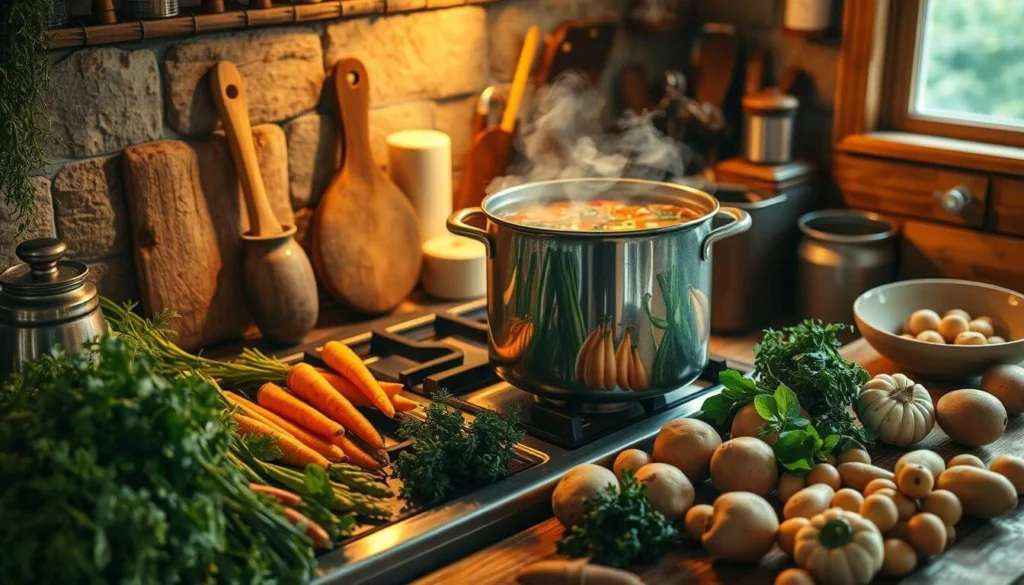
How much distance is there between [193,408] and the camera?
1181 mm

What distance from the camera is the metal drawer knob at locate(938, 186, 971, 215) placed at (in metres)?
2.09

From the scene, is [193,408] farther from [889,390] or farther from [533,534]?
[889,390]

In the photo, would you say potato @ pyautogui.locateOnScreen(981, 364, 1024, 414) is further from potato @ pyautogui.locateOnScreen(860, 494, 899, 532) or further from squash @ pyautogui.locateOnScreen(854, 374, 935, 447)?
potato @ pyautogui.locateOnScreen(860, 494, 899, 532)

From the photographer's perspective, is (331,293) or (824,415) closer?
(824,415)

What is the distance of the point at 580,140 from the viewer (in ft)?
7.36

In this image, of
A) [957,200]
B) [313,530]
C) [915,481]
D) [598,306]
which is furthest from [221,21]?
[957,200]

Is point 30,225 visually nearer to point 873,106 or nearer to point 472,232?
point 472,232

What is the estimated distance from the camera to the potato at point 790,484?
142 cm

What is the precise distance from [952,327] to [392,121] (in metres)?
1.03

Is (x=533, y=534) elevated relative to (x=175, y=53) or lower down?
lower down

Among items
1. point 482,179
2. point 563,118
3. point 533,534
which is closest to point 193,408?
point 533,534

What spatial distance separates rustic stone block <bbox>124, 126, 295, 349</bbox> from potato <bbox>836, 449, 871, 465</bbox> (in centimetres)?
100

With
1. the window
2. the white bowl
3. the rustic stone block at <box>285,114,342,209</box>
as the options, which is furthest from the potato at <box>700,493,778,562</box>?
the window

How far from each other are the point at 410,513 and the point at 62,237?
755mm
